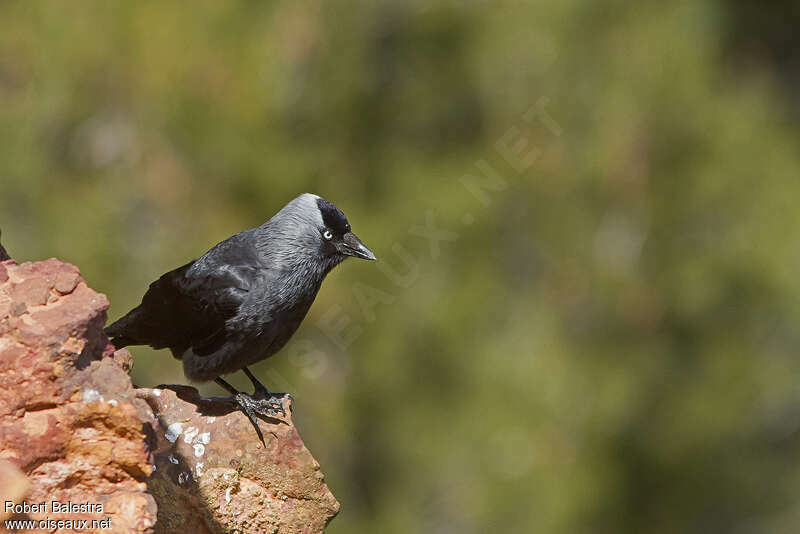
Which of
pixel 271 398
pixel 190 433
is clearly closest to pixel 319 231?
pixel 271 398

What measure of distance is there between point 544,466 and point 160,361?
282cm

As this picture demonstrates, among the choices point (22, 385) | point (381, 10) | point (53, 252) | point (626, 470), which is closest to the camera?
point (22, 385)

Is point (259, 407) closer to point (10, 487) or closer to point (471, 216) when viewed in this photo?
point (10, 487)

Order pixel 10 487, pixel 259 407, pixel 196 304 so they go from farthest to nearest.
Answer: pixel 196 304, pixel 259 407, pixel 10 487

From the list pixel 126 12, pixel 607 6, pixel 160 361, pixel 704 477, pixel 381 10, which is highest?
pixel 126 12

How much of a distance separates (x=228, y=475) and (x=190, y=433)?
0.20 metres

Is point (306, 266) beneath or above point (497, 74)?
beneath

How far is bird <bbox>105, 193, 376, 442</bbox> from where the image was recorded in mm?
3799

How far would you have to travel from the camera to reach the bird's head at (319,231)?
3924 millimetres

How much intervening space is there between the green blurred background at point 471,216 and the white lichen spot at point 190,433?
8.92ft

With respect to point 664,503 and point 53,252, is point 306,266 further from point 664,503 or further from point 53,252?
point 664,503

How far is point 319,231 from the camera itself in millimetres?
3967

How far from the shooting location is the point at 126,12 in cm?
618

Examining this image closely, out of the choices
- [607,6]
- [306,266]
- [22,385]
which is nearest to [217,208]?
[306,266]
